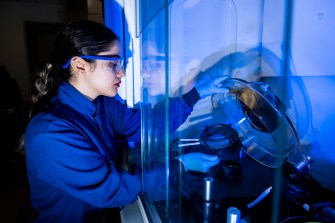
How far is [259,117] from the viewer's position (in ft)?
2.43

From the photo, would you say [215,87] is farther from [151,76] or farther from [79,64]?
[79,64]

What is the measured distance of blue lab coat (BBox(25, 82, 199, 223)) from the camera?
0.75 m

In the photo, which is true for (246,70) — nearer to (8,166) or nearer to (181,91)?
(181,91)

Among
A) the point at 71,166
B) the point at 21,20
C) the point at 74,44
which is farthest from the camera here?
the point at 21,20

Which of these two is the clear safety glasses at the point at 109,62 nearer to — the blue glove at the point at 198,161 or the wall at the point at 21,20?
the blue glove at the point at 198,161

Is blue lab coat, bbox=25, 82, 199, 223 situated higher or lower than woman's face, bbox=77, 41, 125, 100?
lower

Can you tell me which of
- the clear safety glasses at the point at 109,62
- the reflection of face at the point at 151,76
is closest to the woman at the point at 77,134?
the clear safety glasses at the point at 109,62

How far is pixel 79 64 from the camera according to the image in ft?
3.00

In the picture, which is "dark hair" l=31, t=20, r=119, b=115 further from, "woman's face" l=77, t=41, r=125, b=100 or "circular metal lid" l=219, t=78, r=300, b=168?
"circular metal lid" l=219, t=78, r=300, b=168

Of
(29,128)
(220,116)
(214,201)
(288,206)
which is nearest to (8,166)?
(29,128)

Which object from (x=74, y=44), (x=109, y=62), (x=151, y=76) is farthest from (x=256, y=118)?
(x=74, y=44)

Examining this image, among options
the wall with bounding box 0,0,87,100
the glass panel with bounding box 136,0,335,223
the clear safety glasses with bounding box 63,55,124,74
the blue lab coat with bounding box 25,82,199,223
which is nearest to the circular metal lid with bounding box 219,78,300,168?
the glass panel with bounding box 136,0,335,223

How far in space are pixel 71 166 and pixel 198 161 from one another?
0.51 meters

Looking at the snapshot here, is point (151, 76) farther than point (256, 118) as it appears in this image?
Yes
